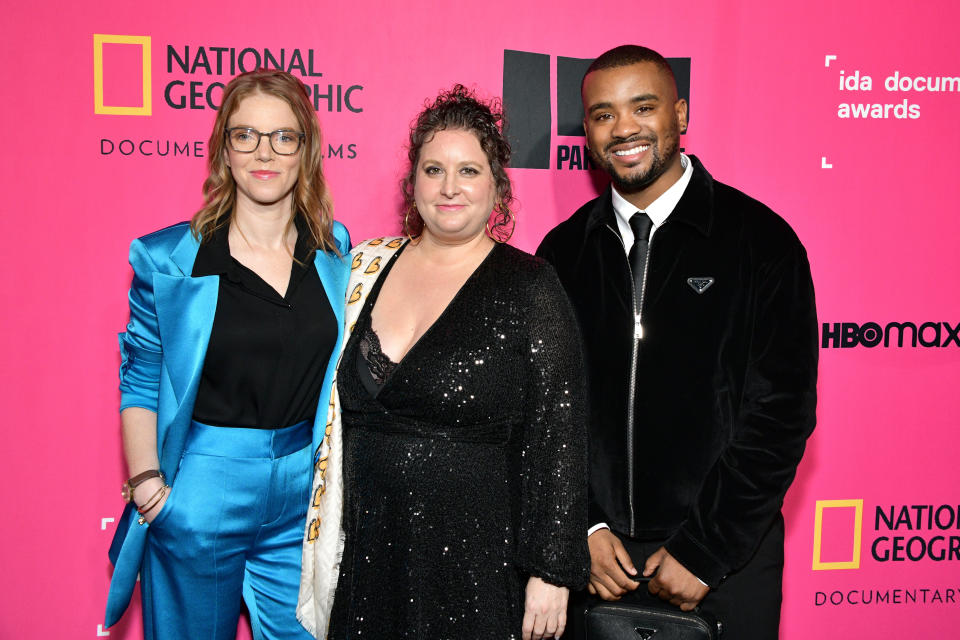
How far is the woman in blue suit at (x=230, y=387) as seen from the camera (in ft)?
6.50

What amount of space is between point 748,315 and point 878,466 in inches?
54.2

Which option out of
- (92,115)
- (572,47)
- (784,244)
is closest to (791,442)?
(784,244)

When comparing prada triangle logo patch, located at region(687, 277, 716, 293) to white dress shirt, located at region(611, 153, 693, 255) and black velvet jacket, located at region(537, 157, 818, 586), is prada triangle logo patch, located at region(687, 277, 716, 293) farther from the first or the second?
white dress shirt, located at region(611, 153, 693, 255)

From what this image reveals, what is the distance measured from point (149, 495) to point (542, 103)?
1796 mm

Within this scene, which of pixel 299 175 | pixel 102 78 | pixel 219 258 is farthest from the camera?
pixel 102 78

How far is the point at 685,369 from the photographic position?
1.96 m

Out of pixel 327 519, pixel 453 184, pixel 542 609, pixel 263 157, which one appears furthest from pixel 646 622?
pixel 263 157

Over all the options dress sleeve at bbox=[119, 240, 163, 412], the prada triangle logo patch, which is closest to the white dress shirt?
the prada triangle logo patch

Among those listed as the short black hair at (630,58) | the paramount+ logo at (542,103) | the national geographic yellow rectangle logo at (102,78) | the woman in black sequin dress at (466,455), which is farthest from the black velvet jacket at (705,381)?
the national geographic yellow rectangle logo at (102,78)

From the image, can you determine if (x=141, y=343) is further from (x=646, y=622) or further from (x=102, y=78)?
(x=646, y=622)

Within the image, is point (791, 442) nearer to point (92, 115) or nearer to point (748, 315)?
point (748, 315)

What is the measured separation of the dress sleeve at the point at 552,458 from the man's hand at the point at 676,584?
23 centimetres

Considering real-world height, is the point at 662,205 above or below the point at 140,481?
above

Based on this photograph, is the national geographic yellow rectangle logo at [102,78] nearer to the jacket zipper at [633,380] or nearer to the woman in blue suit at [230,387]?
the woman in blue suit at [230,387]
